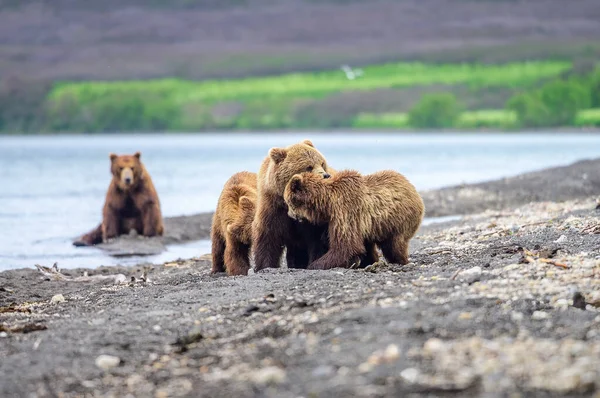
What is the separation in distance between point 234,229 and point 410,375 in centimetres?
520

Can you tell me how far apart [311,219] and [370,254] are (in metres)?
0.83

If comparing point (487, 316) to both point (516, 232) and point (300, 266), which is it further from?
point (516, 232)

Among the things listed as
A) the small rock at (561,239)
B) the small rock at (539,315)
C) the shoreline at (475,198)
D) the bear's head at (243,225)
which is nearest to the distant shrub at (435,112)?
the shoreline at (475,198)

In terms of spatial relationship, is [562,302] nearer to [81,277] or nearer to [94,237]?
[81,277]

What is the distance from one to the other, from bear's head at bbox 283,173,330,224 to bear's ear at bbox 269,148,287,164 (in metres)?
0.33

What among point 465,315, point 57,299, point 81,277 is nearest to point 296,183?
point 57,299

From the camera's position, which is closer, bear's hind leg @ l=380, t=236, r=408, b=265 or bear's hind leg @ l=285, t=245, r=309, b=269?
bear's hind leg @ l=380, t=236, r=408, b=265

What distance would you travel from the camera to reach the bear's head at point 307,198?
8.60 m

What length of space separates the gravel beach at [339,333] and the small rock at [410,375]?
1 cm

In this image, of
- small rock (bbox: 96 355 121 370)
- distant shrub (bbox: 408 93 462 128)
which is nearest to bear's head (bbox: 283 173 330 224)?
small rock (bbox: 96 355 121 370)

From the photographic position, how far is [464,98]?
124 m

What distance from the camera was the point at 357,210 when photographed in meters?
8.79

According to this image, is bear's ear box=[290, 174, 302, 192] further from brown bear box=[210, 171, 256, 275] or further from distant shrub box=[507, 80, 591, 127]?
distant shrub box=[507, 80, 591, 127]

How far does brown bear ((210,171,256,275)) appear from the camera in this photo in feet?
31.8
